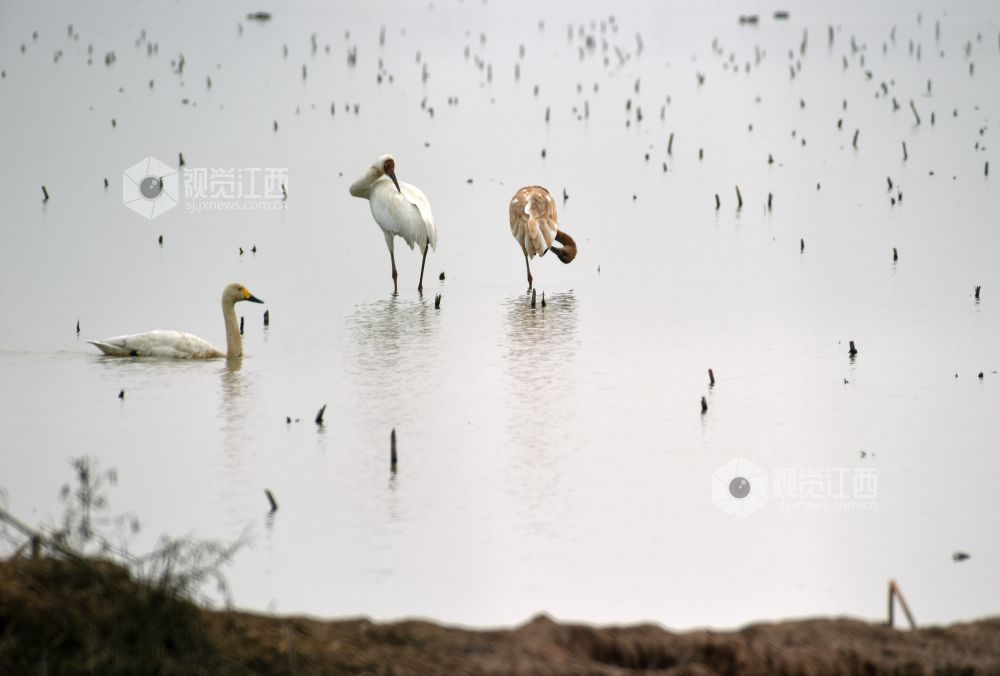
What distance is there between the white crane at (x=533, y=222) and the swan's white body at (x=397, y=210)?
0.82 m

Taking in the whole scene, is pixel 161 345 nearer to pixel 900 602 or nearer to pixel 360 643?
pixel 360 643

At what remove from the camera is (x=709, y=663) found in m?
5.32

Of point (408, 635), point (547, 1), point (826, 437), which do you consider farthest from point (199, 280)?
point (547, 1)

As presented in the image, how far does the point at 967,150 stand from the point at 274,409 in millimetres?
13736

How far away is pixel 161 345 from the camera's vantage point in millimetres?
10688

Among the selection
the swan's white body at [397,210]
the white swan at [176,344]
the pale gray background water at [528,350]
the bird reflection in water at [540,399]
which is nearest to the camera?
the pale gray background water at [528,350]

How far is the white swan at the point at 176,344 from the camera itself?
35.0 feet
